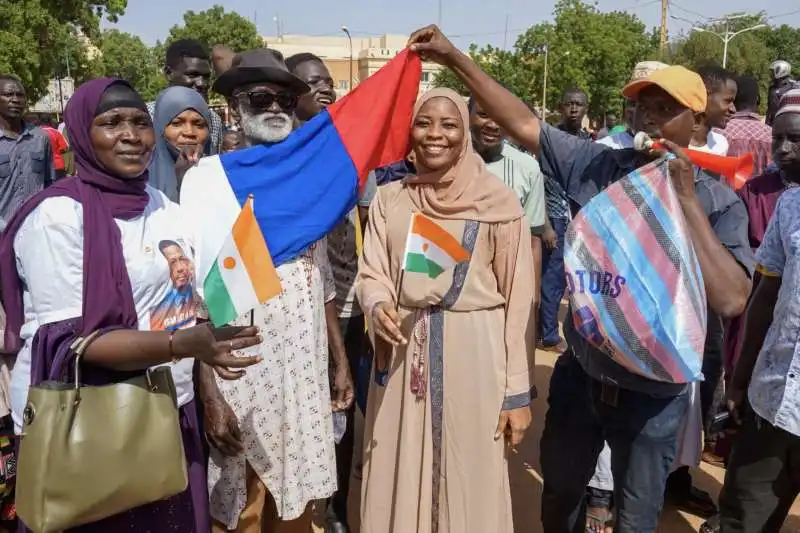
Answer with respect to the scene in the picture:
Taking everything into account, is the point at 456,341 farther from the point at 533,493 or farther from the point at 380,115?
the point at 533,493

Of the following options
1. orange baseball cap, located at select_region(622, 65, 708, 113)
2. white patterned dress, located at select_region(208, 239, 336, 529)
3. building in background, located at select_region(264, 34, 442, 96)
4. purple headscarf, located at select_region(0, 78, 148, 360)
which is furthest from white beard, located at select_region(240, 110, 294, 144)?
building in background, located at select_region(264, 34, 442, 96)

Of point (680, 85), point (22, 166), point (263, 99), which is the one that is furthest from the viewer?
point (22, 166)

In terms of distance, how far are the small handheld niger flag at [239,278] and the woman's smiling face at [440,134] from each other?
105 cm

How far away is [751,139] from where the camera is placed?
6.04 m

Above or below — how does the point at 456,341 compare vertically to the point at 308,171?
below

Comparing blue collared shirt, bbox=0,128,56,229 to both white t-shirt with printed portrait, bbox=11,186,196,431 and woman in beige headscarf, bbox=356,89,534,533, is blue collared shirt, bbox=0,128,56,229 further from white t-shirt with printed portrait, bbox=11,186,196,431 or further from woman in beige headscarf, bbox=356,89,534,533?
woman in beige headscarf, bbox=356,89,534,533

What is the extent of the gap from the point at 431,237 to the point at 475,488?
1.05 meters

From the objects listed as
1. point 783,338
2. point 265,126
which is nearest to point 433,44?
point 265,126

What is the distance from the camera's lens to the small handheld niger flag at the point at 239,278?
1.97 m

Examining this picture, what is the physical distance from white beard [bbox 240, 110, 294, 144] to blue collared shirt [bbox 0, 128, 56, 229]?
3.66 m

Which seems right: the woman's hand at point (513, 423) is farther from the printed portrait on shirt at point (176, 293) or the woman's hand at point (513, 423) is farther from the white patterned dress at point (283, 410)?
the printed portrait on shirt at point (176, 293)

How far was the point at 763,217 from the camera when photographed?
428 centimetres

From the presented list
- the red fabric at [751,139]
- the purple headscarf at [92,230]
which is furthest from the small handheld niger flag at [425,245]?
the red fabric at [751,139]

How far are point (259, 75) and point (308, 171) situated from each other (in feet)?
1.51
